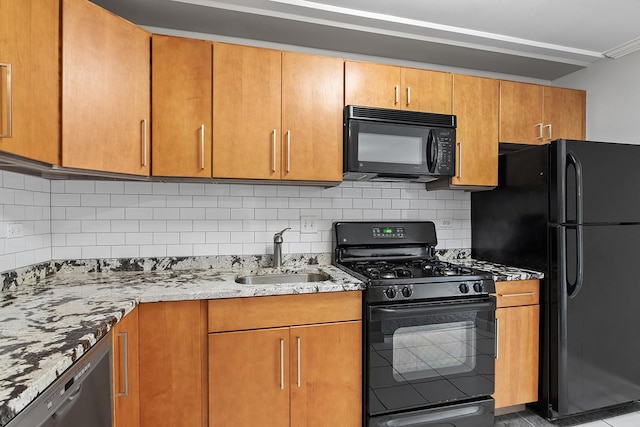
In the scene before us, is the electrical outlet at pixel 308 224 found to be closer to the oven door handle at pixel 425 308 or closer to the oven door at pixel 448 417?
the oven door handle at pixel 425 308

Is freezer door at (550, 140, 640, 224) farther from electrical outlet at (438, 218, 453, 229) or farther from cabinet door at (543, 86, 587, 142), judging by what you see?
electrical outlet at (438, 218, 453, 229)

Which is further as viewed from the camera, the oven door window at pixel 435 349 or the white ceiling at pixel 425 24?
the white ceiling at pixel 425 24

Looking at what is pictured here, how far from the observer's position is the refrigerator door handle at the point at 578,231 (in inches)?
80.8

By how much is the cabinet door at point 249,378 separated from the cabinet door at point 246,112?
865 millimetres

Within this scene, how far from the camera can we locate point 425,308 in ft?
6.22

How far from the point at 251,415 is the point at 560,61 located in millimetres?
3059

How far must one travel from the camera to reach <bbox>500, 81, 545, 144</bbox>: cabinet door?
2.47m

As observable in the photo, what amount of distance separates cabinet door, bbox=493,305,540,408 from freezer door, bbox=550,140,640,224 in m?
0.61

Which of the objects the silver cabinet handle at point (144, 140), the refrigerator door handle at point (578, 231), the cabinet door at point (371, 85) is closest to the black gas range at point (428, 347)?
the refrigerator door handle at point (578, 231)

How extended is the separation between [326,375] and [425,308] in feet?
2.00

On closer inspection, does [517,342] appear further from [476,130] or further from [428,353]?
[476,130]

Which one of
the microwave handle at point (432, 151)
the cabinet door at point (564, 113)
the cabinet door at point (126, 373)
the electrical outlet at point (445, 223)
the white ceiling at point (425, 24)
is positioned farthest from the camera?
the electrical outlet at point (445, 223)

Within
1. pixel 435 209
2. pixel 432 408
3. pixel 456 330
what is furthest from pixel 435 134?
pixel 432 408

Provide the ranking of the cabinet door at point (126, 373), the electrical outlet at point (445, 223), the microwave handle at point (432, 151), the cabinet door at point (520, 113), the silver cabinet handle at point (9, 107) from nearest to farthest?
the silver cabinet handle at point (9, 107)
the cabinet door at point (126, 373)
the microwave handle at point (432, 151)
the cabinet door at point (520, 113)
the electrical outlet at point (445, 223)
